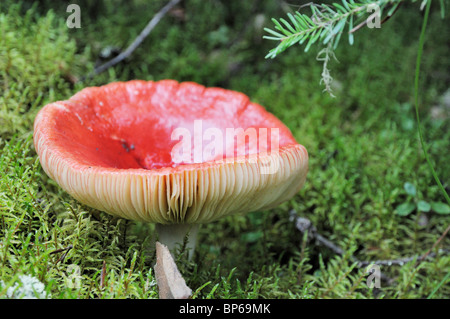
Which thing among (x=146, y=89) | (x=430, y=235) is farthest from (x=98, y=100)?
(x=430, y=235)

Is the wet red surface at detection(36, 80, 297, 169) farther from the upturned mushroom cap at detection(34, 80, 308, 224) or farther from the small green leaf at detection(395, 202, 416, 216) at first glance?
the small green leaf at detection(395, 202, 416, 216)

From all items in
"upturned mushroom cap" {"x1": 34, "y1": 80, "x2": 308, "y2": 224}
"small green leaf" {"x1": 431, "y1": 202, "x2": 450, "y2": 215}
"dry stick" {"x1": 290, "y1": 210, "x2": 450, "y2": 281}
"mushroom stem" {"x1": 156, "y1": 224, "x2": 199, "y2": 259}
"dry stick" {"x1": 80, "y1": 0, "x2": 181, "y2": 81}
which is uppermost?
"dry stick" {"x1": 80, "y1": 0, "x2": 181, "y2": 81}

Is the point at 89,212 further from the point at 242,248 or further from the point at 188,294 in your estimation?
the point at 242,248

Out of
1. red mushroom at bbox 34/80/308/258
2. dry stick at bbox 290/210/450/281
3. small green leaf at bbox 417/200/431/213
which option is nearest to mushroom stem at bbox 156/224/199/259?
red mushroom at bbox 34/80/308/258

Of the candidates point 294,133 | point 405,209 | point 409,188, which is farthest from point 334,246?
point 294,133

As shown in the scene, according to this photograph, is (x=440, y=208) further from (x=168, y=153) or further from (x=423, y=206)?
(x=168, y=153)

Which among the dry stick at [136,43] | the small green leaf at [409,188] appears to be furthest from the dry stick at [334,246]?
the dry stick at [136,43]
